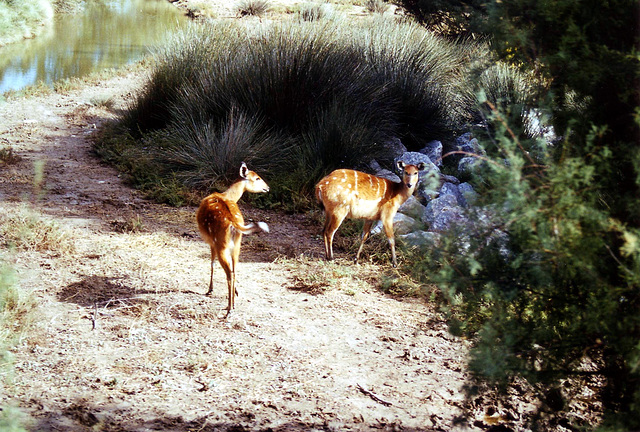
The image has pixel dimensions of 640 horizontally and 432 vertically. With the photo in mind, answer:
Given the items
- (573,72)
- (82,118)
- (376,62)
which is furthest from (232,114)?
(573,72)

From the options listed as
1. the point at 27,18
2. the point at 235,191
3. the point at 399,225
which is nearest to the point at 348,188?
the point at 235,191

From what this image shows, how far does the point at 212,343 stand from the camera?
5066 mm

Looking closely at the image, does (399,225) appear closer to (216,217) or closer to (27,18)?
(216,217)

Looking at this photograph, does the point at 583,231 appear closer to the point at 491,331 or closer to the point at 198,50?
the point at 491,331

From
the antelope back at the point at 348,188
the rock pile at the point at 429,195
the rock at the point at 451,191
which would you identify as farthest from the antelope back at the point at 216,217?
the rock at the point at 451,191

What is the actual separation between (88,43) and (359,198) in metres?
21.1

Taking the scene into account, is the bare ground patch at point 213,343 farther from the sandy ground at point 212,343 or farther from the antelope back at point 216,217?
the antelope back at point 216,217

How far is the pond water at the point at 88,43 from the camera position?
19.9 meters

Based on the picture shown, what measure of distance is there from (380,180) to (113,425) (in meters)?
4.33

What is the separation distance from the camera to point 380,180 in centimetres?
753

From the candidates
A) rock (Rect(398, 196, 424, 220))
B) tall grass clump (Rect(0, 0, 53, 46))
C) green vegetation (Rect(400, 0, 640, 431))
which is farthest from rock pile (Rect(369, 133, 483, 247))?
tall grass clump (Rect(0, 0, 53, 46))

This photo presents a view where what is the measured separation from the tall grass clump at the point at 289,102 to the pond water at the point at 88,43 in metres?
3.70

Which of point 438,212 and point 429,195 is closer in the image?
point 438,212

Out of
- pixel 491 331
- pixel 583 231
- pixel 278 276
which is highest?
pixel 583 231
